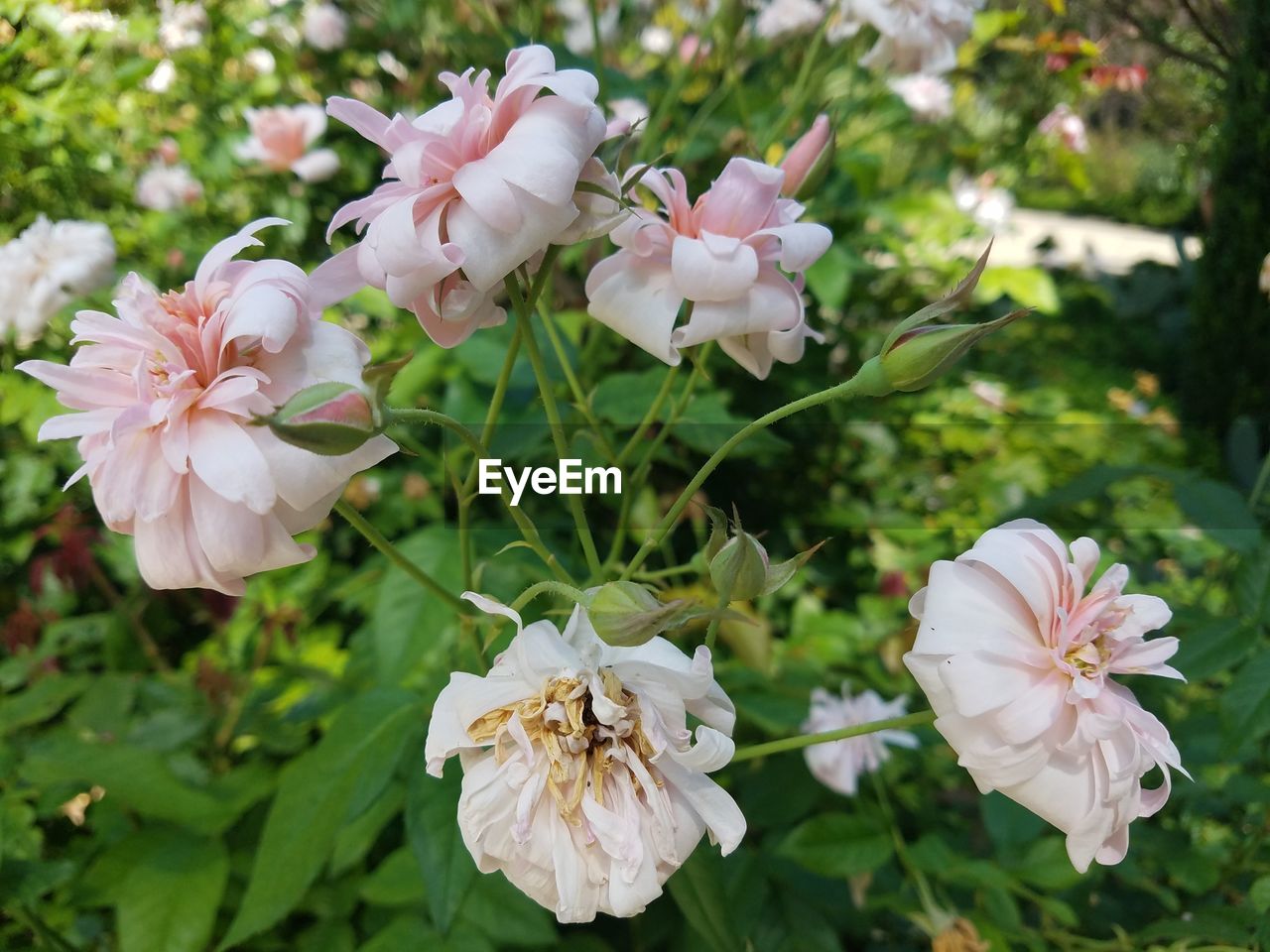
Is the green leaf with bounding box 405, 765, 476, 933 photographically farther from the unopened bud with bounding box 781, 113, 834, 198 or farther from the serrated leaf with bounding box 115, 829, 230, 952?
the unopened bud with bounding box 781, 113, 834, 198

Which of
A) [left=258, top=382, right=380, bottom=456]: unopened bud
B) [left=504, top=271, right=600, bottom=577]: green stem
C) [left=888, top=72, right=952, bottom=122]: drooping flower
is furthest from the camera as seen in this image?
[left=888, top=72, right=952, bottom=122]: drooping flower

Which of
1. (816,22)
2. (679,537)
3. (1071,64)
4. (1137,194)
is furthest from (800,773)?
(1137,194)

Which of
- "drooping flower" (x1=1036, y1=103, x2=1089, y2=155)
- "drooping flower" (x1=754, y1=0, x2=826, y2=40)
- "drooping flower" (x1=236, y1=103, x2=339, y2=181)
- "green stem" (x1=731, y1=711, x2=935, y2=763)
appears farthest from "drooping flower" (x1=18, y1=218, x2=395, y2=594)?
"drooping flower" (x1=1036, y1=103, x2=1089, y2=155)

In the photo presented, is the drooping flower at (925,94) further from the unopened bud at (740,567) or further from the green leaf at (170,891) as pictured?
the green leaf at (170,891)

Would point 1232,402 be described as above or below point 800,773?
below

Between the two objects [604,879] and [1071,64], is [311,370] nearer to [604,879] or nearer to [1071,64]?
[604,879]

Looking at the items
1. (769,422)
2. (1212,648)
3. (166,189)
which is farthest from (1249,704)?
(166,189)

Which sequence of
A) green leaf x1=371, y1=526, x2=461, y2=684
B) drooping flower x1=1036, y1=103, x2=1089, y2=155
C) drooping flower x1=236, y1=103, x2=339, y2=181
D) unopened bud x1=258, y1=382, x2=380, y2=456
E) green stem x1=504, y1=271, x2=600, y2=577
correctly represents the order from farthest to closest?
drooping flower x1=1036, y1=103, x2=1089, y2=155
drooping flower x1=236, y1=103, x2=339, y2=181
green leaf x1=371, y1=526, x2=461, y2=684
green stem x1=504, y1=271, x2=600, y2=577
unopened bud x1=258, y1=382, x2=380, y2=456

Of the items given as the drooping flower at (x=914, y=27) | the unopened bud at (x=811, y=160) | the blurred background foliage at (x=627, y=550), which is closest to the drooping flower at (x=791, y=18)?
the blurred background foliage at (x=627, y=550)
